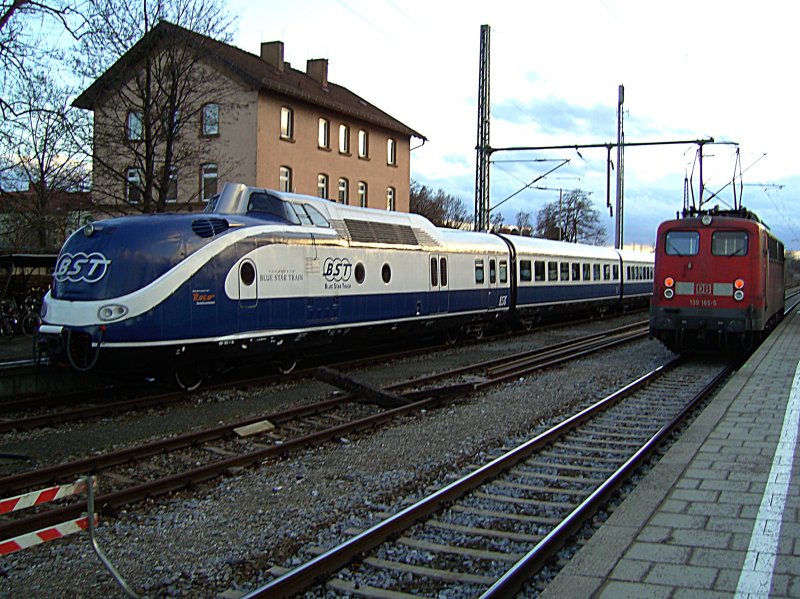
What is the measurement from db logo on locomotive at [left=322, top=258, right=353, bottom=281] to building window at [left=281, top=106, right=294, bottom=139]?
22622mm

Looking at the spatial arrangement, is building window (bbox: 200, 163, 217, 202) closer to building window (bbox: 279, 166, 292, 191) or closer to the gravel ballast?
building window (bbox: 279, 166, 292, 191)

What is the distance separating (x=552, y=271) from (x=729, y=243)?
→ 1053 cm

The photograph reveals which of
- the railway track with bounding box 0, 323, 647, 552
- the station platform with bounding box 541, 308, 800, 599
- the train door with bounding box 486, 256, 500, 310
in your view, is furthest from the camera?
the train door with bounding box 486, 256, 500, 310

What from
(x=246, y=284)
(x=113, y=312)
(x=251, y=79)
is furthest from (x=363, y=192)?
(x=113, y=312)

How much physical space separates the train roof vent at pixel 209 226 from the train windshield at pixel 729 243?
34.3 feet

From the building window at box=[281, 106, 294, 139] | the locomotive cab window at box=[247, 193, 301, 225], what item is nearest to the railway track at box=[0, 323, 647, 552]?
the locomotive cab window at box=[247, 193, 301, 225]

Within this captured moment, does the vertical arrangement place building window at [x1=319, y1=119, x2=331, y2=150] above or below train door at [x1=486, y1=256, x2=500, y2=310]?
above

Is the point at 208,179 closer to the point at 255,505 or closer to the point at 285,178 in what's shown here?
the point at 285,178

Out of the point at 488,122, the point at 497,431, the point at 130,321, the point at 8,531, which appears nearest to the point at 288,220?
the point at 130,321

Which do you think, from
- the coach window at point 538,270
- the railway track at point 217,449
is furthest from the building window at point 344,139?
the railway track at point 217,449

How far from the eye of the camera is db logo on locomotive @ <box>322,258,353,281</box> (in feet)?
48.8

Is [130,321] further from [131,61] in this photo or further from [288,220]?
[131,61]

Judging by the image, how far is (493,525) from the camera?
639 cm

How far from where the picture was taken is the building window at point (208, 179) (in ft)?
112
